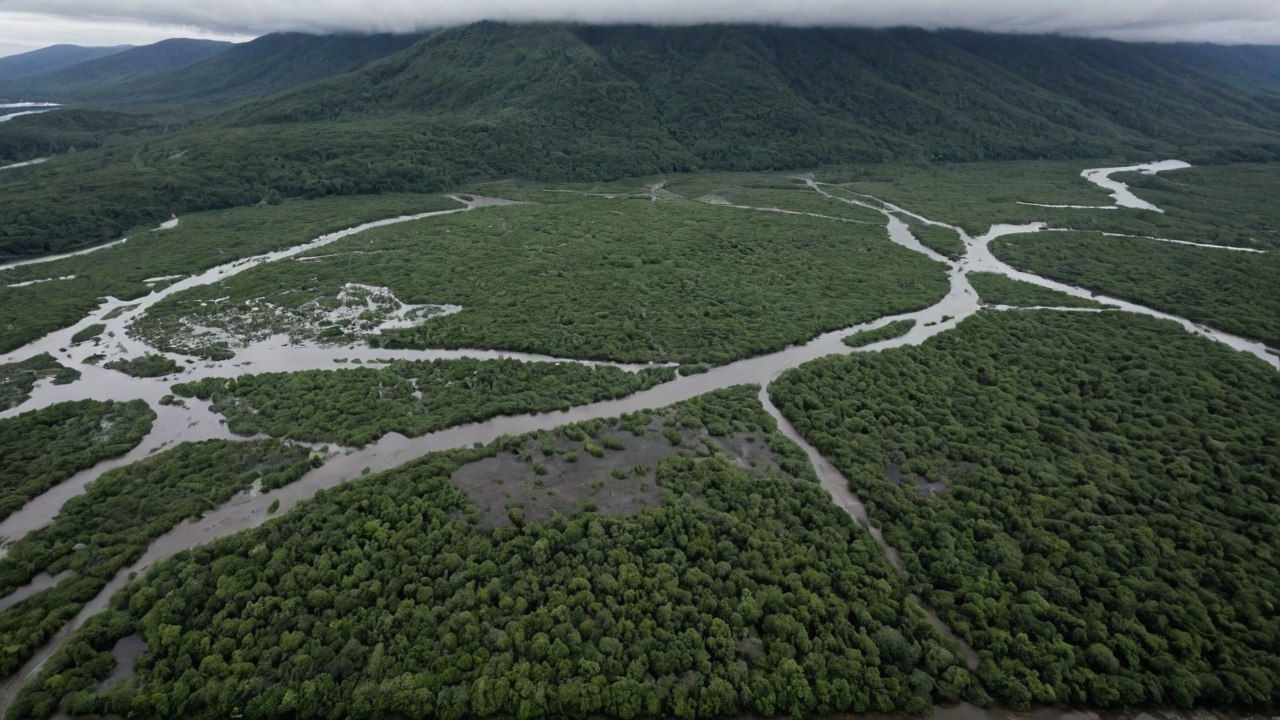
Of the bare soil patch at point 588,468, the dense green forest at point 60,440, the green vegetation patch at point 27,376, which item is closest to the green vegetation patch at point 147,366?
the green vegetation patch at point 27,376

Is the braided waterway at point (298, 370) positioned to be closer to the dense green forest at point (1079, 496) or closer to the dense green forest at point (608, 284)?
the dense green forest at point (608, 284)

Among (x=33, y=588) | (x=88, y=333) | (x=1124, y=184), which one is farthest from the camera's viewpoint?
(x=1124, y=184)

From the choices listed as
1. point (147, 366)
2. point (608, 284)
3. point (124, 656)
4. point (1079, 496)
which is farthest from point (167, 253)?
point (1079, 496)

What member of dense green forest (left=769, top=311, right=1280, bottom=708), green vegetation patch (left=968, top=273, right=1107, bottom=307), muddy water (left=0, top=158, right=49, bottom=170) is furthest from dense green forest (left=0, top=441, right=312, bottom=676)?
muddy water (left=0, top=158, right=49, bottom=170)

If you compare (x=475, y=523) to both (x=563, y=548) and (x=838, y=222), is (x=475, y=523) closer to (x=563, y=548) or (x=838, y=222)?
(x=563, y=548)

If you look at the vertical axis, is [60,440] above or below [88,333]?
below

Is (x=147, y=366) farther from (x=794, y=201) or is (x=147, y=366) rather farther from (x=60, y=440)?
(x=794, y=201)

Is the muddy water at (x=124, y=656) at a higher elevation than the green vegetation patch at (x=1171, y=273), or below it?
higher

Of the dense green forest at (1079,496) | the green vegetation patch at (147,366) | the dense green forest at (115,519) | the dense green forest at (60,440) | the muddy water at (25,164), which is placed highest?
the muddy water at (25,164)
